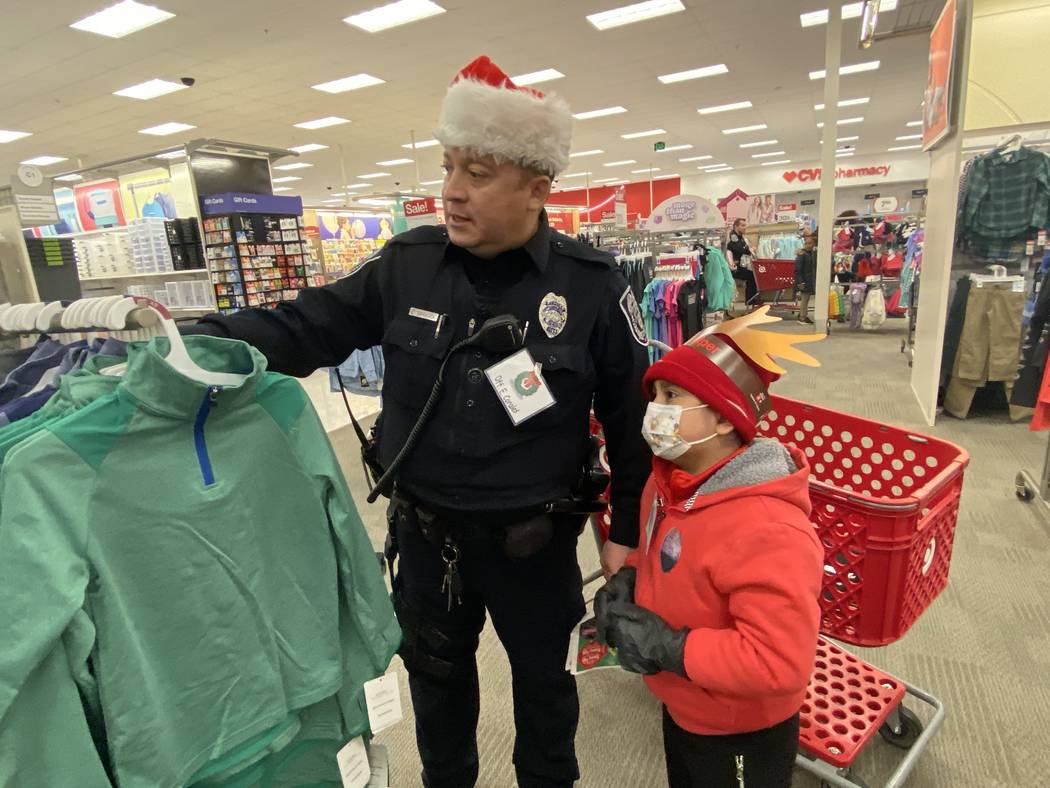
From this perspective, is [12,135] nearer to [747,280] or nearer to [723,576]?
[747,280]

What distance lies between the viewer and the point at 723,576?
1022 mm

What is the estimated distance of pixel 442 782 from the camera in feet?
5.31

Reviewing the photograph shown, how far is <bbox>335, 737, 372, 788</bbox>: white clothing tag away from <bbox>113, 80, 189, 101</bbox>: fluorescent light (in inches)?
367

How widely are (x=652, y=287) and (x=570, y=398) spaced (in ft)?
13.4

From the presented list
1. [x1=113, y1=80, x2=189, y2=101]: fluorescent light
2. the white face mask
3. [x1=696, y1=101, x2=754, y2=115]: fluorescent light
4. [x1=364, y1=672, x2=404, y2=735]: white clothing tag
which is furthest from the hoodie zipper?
[x1=696, y1=101, x2=754, y2=115]: fluorescent light

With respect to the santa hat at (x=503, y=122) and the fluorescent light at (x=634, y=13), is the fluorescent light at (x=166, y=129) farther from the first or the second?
the santa hat at (x=503, y=122)

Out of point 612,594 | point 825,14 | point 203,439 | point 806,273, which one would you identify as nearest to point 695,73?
point 825,14

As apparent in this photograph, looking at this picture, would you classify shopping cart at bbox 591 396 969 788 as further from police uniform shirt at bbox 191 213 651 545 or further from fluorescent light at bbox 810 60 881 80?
fluorescent light at bbox 810 60 881 80

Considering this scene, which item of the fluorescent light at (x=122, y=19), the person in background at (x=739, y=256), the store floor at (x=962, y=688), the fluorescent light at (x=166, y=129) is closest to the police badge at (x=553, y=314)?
the store floor at (x=962, y=688)

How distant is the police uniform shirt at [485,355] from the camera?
1.25 m

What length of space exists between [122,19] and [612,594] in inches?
294

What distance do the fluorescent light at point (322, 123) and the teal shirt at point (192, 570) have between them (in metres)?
11.1

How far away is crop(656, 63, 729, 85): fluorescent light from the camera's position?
9320 millimetres

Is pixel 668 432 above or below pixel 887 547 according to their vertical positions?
above
